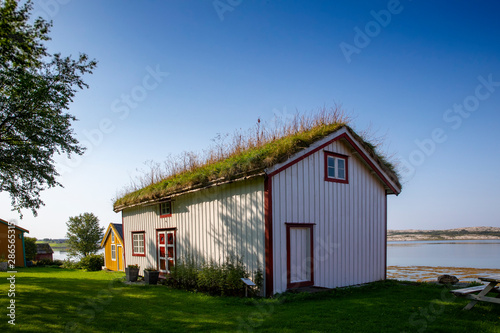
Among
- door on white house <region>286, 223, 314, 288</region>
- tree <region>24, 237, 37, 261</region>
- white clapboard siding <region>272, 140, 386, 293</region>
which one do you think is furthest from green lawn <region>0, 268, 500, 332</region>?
tree <region>24, 237, 37, 261</region>

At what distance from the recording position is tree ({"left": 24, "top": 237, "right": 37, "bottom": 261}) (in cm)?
3686

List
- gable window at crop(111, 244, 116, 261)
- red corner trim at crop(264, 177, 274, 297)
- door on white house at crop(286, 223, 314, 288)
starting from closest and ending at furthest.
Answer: red corner trim at crop(264, 177, 274, 297), door on white house at crop(286, 223, 314, 288), gable window at crop(111, 244, 116, 261)

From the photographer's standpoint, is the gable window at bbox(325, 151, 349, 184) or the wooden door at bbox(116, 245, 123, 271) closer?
the gable window at bbox(325, 151, 349, 184)

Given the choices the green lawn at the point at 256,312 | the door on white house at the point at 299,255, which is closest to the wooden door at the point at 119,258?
the green lawn at the point at 256,312

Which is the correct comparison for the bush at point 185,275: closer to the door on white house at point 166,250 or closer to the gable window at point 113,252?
the door on white house at point 166,250

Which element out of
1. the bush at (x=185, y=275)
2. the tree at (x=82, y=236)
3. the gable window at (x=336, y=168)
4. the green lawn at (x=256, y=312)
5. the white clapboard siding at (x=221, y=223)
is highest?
the gable window at (x=336, y=168)

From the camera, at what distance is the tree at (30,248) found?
1451 inches

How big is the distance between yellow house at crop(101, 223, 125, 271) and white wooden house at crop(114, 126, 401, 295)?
1482cm

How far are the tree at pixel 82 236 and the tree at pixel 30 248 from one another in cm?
1041

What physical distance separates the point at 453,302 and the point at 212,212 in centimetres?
707

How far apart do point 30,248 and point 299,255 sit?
36944 millimetres

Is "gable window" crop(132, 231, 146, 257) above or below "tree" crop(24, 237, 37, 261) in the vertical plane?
above

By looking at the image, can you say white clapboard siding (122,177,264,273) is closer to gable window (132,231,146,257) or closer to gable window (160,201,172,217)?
gable window (160,201,172,217)

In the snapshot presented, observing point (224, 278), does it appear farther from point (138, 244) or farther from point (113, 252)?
point (113, 252)
